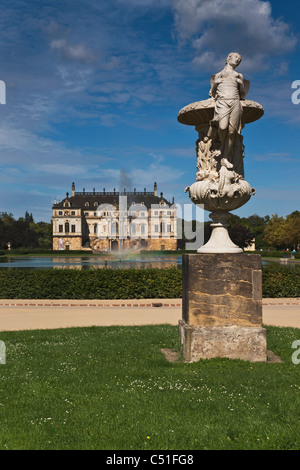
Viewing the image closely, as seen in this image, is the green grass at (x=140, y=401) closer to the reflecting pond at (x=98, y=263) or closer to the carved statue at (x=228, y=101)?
the carved statue at (x=228, y=101)

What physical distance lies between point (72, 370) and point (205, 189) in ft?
10.9


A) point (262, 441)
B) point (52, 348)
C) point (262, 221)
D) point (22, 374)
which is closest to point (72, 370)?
point (22, 374)

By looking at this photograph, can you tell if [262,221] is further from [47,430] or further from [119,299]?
[47,430]

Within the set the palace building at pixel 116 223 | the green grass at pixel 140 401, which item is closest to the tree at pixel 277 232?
the palace building at pixel 116 223

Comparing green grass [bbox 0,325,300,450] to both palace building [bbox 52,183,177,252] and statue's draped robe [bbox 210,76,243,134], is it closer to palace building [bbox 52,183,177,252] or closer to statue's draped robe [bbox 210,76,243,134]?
A: statue's draped robe [bbox 210,76,243,134]

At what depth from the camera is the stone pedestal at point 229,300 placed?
6281 mm

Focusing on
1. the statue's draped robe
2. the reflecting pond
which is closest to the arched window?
the reflecting pond

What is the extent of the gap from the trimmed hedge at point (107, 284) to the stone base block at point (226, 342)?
937 cm

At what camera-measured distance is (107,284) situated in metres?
15.6

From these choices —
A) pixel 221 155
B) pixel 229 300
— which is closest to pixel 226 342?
pixel 229 300

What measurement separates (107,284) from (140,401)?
11165 millimetres

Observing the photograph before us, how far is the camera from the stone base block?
624 centimetres

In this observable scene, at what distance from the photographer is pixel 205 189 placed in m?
6.60

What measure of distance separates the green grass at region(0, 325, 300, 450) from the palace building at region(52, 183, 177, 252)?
88734mm
